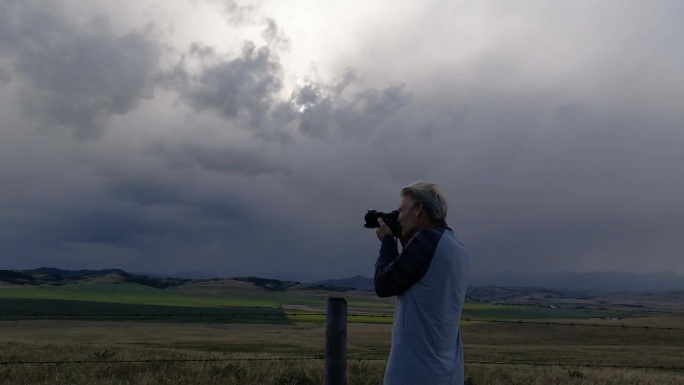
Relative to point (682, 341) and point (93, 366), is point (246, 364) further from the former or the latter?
point (682, 341)

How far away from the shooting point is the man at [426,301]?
4051 mm

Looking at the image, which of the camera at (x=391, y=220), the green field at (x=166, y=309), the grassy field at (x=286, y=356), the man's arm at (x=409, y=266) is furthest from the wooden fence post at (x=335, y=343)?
the green field at (x=166, y=309)

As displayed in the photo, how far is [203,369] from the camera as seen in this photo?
9.52 meters

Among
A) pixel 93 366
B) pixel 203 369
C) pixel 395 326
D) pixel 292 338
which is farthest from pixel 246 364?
pixel 292 338

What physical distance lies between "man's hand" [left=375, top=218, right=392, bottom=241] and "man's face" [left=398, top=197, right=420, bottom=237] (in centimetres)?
11

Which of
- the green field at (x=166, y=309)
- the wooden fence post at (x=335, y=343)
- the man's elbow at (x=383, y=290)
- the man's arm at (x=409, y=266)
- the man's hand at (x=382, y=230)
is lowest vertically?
the green field at (x=166, y=309)

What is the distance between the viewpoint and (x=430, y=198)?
4.27 meters

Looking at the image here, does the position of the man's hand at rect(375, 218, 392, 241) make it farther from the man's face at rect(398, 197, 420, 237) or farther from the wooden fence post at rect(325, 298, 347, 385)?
the wooden fence post at rect(325, 298, 347, 385)

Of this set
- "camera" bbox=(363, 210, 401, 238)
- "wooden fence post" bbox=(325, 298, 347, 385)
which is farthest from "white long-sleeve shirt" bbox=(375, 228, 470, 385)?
"wooden fence post" bbox=(325, 298, 347, 385)

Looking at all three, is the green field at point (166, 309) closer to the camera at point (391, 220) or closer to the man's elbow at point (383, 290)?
the camera at point (391, 220)

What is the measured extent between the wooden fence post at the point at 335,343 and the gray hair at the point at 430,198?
1.75 meters

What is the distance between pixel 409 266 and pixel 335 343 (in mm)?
2012

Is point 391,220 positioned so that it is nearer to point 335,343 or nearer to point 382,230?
point 382,230

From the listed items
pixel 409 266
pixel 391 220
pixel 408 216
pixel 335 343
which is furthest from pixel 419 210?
pixel 335 343
